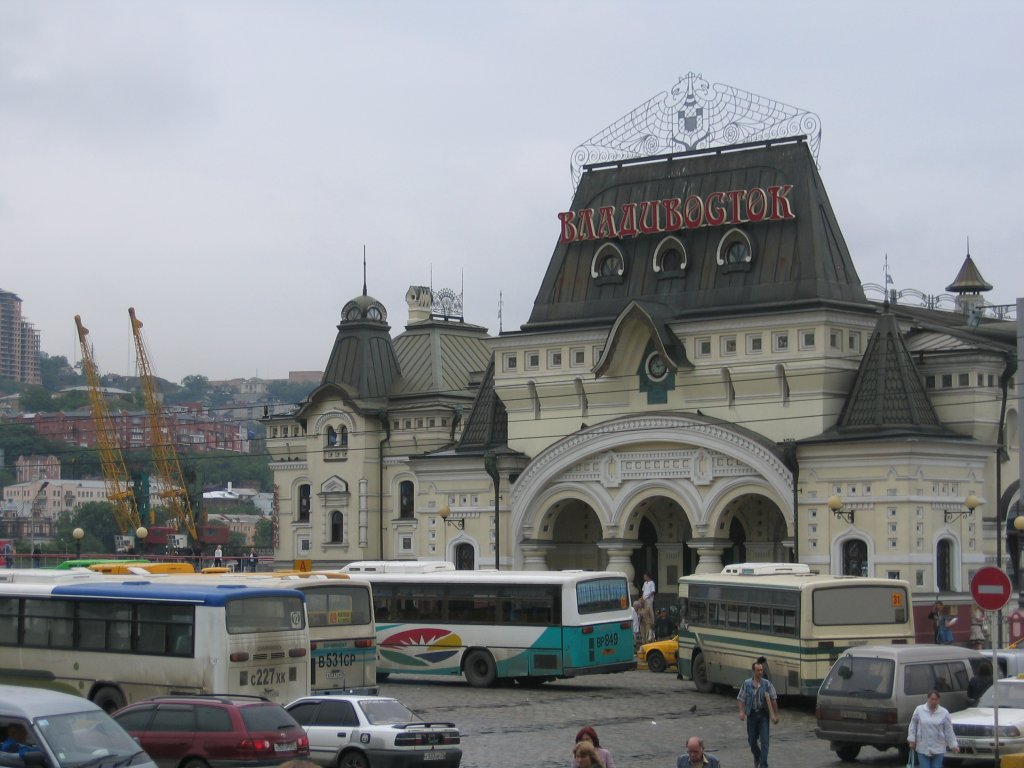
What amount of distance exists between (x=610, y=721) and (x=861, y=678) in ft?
20.3

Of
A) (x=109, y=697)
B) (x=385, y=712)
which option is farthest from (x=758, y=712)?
(x=109, y=697)

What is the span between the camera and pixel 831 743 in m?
30.4

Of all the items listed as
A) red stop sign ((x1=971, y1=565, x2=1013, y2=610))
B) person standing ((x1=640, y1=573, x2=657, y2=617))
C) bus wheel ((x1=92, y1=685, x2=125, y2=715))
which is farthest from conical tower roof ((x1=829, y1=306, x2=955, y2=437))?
bus wheel ((x1=92, y1=685, x2=125, y2=715))

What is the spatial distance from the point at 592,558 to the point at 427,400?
13.5 meters

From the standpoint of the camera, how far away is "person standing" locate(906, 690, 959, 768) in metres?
25.3

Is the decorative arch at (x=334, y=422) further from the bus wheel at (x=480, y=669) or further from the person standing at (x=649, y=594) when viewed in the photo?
the bus wheel at (x=480, y=669)

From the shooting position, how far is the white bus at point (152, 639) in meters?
30.5

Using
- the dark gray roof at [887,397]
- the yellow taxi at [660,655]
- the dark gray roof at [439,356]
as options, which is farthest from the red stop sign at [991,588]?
the dark gray roof at [439,356]

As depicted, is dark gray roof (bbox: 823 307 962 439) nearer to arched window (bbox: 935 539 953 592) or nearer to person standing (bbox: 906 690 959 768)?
arched window (bbox: 935 539 953 592)

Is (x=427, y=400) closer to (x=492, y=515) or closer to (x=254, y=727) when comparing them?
(x=492, y=515)

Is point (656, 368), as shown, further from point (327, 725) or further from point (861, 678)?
point (327, 725)

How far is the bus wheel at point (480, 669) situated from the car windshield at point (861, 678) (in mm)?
12380

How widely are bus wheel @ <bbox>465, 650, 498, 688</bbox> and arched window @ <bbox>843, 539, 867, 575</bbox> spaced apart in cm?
1519

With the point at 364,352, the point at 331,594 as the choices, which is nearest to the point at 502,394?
the point at 364,352
